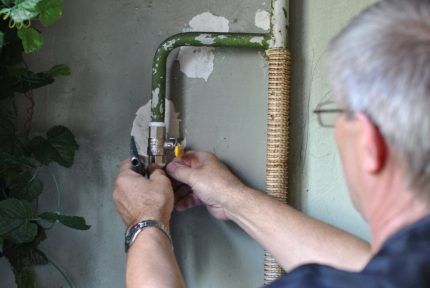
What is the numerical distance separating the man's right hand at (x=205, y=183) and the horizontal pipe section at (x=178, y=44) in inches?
Result: 4.5

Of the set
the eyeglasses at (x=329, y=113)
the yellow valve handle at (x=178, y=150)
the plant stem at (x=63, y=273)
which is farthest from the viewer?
the plant stem at (x=63, y=273)

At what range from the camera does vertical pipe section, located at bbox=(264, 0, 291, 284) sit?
1231 mm

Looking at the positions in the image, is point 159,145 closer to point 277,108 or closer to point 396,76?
point 277,108

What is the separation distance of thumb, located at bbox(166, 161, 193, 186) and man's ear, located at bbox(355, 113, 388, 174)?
22.4 inches

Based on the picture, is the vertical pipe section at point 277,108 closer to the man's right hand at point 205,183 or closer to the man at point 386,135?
the man's right hand at point 205,183

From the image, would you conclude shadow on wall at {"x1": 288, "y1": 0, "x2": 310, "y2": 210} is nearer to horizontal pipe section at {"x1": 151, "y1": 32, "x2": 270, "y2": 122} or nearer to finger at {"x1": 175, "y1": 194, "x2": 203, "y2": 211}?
horizontal pipe section at {"x1": 151, "y1": 32, "x2": 270, "y2": 122}

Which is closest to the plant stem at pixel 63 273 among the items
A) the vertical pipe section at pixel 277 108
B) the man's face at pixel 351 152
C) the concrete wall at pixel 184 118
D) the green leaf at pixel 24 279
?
the concrete wall at pixel 184 118

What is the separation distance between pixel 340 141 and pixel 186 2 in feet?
2.08

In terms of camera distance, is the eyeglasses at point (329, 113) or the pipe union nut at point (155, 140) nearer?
the eyeglasses at point (329, 113)

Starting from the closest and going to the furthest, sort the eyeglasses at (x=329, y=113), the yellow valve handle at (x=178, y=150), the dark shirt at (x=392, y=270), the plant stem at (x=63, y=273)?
the dark shirt at (x=392, y=270) → the eyeglasses at (x=329, y=113) → the yellow valve handle at (x=178, y=150) → the plant stem at (x=63, y=273)

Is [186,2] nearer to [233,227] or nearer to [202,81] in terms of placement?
[202,81]

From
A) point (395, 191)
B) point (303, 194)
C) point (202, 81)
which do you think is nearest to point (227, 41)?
point (202, 81)

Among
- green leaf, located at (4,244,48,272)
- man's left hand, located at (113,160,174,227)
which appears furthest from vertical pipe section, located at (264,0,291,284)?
green leaf, located at (4,244,48,272)

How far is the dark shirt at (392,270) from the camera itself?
652 mm
